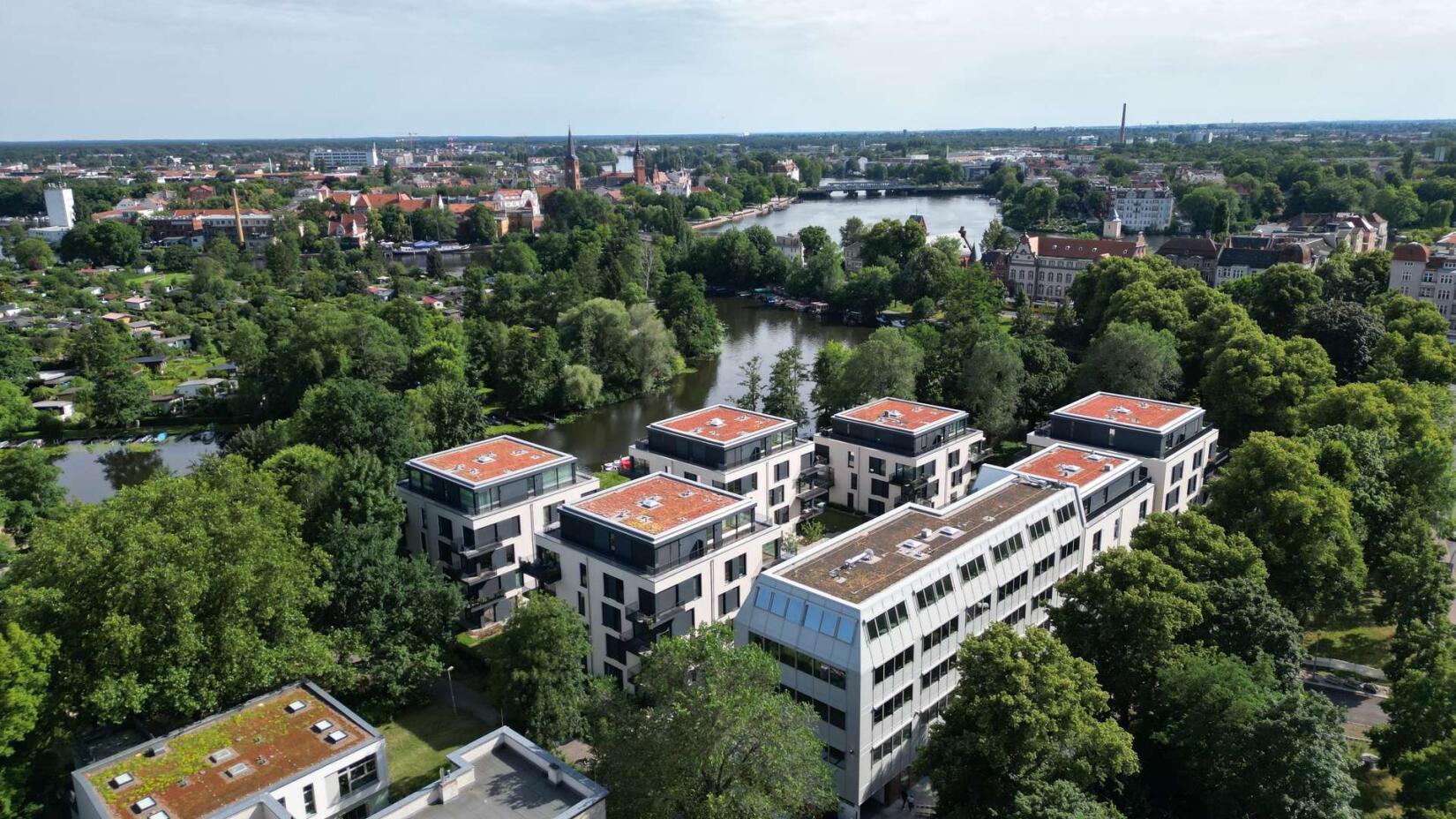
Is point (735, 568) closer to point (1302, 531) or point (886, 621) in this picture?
point (886, 621)

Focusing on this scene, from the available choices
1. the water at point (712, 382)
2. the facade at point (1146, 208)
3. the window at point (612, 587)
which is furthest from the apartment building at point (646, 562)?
the facade at point (1146, 208)

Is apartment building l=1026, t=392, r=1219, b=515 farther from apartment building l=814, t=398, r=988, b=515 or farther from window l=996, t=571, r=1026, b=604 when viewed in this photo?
window l=996, t=571, r=1026, b=604

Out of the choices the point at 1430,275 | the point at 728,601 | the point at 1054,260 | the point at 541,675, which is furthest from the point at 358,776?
the point at 1054,260

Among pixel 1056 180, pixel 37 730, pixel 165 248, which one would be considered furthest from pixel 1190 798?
pixel 1056 180

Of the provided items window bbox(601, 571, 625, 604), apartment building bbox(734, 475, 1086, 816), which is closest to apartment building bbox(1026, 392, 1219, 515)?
apartment building bbox(734, 475, 1086, 816)

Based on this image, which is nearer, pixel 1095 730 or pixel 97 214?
pixel 1095 730

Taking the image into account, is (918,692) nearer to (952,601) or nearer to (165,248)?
(952,601)

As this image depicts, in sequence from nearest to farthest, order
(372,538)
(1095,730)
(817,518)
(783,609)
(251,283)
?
(1095,730) < (783,609) < (372,538) < (817,518) < (251,283)
